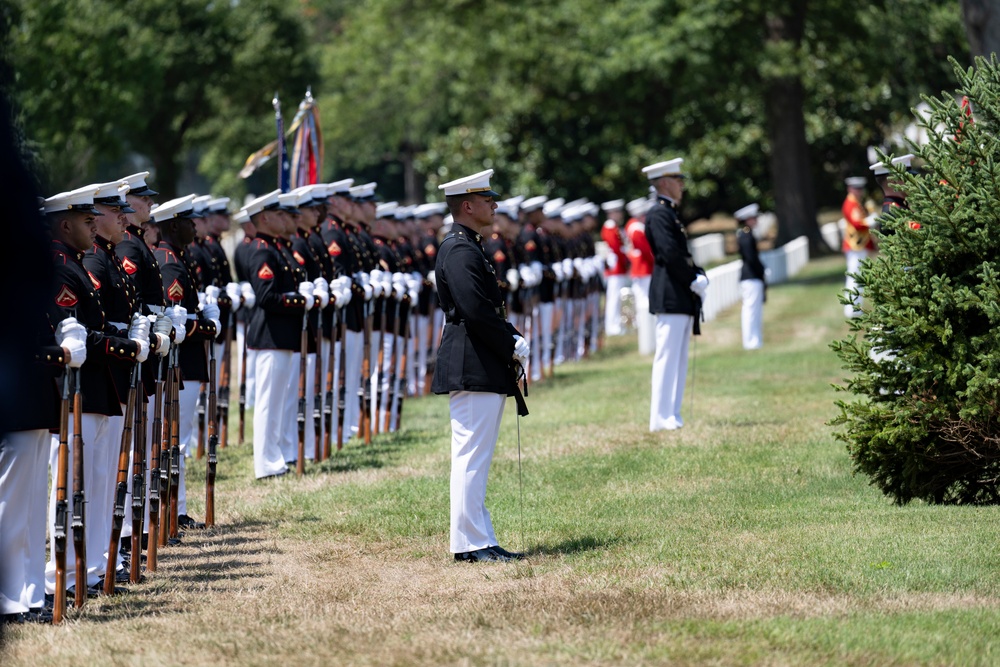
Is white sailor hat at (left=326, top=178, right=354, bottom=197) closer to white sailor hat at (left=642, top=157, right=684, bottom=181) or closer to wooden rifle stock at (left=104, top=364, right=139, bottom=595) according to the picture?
white sailor hat at (left=642, top=157, right=684, bottom=181)

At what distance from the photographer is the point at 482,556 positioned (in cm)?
937

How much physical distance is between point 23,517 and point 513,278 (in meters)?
13.0

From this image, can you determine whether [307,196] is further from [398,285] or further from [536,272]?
[536,272]

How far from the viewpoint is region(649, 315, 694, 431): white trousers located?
14.5 metres

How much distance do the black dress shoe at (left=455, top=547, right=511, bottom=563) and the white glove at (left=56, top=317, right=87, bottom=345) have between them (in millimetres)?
2873

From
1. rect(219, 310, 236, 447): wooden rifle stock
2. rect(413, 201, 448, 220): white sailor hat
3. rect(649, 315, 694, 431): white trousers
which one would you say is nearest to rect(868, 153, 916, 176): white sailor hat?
rect(649, 315, 694, 431): white trousers

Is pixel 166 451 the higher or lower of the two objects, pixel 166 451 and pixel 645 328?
the lower

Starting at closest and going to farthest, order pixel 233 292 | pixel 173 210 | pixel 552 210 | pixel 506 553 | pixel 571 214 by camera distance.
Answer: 1. pixel 506 553
2. pixel 173 210
3. pixel 233 292
4. pixel 552 210
5. pixel 571 214

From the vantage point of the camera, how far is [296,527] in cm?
1071

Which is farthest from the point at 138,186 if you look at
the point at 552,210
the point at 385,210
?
the point at 552,210

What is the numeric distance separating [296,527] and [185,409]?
1.52 metres

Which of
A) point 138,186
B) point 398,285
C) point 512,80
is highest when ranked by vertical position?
point 512,80

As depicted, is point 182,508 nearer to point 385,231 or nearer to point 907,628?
point 907,628

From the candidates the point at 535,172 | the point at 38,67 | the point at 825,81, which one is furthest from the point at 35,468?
the point at 535,172
